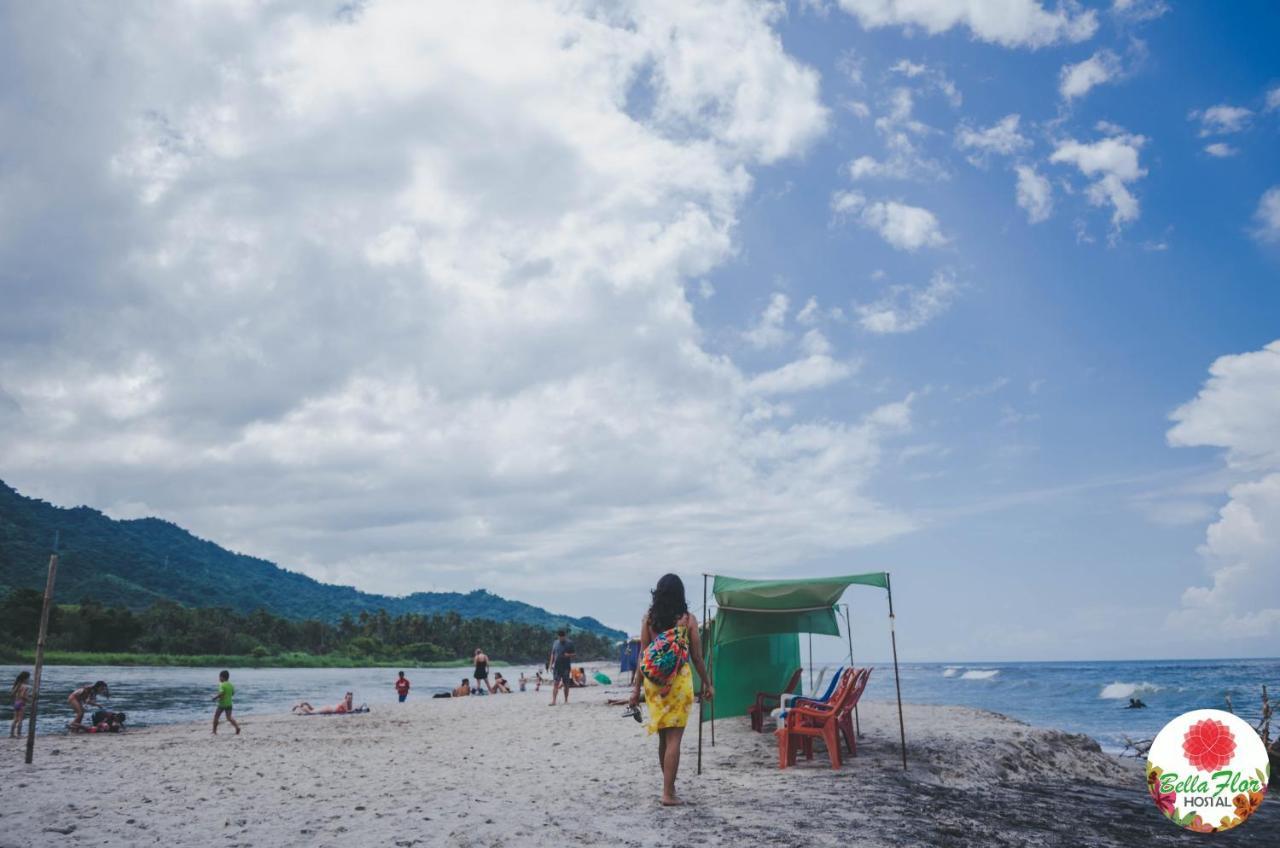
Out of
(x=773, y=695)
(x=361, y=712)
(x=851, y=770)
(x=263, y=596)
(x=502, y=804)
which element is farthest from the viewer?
(x=263, y=596)

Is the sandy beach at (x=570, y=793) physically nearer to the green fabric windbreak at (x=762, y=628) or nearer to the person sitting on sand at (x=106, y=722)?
the green fabric windbreak at (x=762, y=628)

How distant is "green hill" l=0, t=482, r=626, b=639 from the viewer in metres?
98.8

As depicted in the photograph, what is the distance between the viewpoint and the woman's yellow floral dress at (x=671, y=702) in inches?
263

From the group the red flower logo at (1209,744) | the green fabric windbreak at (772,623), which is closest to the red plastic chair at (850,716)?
the green fabric windbreak at (772,623)

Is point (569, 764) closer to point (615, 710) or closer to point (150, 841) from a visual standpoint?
point (150, 841)

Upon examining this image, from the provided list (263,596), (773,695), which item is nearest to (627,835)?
(773,695)

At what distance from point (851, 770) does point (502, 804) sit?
4.09m

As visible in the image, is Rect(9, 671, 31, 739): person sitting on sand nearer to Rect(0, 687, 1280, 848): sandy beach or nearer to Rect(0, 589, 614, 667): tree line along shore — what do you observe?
Rect(0, 687, 1280, 848): sandy beach

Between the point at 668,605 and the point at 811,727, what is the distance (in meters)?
3.51

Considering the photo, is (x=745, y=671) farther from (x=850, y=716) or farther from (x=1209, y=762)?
(x=1209, y=762)

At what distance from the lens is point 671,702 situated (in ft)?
21.9

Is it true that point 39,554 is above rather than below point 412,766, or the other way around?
above

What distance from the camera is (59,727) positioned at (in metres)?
16.8

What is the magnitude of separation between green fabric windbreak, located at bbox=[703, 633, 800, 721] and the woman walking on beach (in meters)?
5.91
